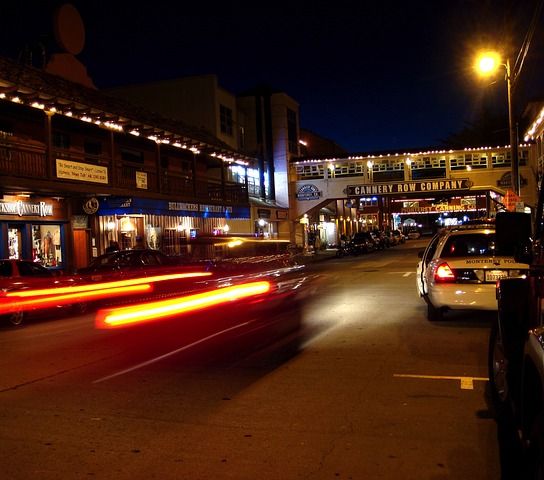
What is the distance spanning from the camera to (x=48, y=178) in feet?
67.4

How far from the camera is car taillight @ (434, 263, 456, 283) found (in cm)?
1095

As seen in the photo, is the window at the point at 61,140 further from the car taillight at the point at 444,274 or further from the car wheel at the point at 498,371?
the car wheel at the point at 498,371

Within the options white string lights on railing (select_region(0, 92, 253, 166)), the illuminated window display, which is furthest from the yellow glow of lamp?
the illuminated window display

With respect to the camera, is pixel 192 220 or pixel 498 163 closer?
pixel 192 220

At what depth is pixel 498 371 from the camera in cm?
598

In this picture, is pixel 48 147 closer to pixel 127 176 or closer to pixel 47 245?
pixel 47 245

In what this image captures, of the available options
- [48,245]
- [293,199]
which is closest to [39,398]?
[48,245]

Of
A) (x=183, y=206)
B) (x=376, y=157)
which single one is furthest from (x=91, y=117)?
(x=376, y=157)

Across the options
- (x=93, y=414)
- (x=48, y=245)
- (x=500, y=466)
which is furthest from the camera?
(x=48, y=245)

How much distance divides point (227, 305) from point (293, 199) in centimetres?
3655

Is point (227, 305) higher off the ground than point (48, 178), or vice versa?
point (48, 178)

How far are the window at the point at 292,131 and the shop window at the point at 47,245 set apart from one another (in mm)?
29009

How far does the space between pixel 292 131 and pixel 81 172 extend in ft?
100

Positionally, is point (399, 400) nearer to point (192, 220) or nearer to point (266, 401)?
point (266, 401)
